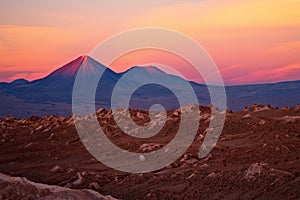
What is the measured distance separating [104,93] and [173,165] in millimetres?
136936

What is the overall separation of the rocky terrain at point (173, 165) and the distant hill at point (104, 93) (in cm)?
8716

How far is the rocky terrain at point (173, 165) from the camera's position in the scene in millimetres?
16156

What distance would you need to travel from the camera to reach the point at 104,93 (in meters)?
158

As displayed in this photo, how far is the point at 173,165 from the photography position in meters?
22.0

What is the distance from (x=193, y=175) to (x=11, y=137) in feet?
69.3

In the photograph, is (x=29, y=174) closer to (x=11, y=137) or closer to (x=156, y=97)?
(x=11, y=137)

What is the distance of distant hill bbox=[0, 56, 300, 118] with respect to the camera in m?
131

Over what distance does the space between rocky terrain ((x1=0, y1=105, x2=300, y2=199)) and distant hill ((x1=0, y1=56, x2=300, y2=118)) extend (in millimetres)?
87165

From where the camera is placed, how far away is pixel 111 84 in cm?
16850

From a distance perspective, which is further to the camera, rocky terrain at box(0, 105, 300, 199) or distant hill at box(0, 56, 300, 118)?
distant hill at box(0, 56, 300, 118)

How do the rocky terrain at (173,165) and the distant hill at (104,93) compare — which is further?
the distant hill at (104,93)

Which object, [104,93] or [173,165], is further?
[104,93]

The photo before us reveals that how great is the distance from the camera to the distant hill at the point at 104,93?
131m

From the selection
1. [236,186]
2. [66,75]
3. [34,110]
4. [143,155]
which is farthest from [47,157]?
[66,75]
